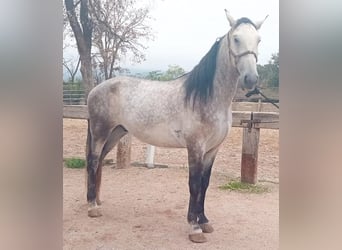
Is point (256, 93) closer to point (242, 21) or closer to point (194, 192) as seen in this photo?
point (242, 21)

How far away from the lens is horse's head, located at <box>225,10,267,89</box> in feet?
3.38

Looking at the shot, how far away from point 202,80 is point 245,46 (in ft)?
0.58

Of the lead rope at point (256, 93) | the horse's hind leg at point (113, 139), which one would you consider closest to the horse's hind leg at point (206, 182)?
the lead rope at point (256, 93)

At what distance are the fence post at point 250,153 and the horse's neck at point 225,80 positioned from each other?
4.9 inches

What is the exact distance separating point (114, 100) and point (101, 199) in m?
0.36

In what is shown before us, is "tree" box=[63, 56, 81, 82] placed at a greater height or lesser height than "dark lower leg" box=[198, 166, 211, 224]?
greater

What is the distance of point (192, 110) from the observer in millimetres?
1138

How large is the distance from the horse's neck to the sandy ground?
117 mm

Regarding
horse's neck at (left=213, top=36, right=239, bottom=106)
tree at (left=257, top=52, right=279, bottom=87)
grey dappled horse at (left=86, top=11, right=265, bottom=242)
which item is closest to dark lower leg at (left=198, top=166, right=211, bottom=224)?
grey dappled horse at (left=86, top=11, right=265, bottom=242)

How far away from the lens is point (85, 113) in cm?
119

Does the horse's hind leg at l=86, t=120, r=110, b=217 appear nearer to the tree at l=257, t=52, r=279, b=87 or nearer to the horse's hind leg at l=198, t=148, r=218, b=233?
the horse's hind leg at l=198, t=148, r=218, b=233

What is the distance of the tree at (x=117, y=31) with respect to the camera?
3.61ft
